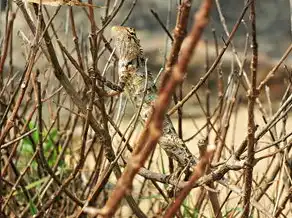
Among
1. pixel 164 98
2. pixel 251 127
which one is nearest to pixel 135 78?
pixel 251 127

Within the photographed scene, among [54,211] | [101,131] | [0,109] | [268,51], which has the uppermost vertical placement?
[268,51]

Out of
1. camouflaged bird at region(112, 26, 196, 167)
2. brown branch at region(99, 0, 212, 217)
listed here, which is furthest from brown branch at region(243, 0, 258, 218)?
brown branch at region(99, 0, 212, 217)

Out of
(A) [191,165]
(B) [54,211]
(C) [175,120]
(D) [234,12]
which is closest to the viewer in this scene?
(A) [191,165]

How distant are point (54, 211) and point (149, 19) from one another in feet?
19.4

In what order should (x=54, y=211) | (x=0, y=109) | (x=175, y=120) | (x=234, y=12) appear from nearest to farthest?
1. (x=0, y=109)
2. (x=54, y=211)
3. (x=175, y=120)
4. (x=234, y=12)

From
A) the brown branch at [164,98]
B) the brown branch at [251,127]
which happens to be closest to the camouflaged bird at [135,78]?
the brown branch at [251,127]

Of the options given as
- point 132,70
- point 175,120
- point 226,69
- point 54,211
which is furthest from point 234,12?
point 132,70

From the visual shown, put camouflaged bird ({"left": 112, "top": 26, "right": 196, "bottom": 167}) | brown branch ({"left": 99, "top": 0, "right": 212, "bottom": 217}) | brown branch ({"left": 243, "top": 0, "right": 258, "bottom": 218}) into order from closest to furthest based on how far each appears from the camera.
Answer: brown branch ({"left": 99, "top": 0, "right": 212, "bottom": 217}) → brown branch ({"left": 243, "top": 0, "right": 258, "bottom": 218}) → camouflaged bird ({"left": 112, "top": 26, "right": 196, "bottom": 167})

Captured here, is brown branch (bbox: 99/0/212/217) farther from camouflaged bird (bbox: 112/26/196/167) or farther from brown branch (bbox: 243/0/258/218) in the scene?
camouflaged bird (bbox: 112/26/196/167)

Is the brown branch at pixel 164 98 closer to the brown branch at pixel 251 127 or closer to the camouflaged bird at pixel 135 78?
the brown branch at pixel 251 127

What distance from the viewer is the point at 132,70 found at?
1.89 metres

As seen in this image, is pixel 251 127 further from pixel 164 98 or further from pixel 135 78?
pixel 164 98

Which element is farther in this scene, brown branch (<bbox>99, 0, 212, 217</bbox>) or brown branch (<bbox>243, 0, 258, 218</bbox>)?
brown branch (<bbox>243, 0, 258, 218</bbox>)

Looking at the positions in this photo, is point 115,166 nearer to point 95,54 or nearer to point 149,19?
point 95,54
